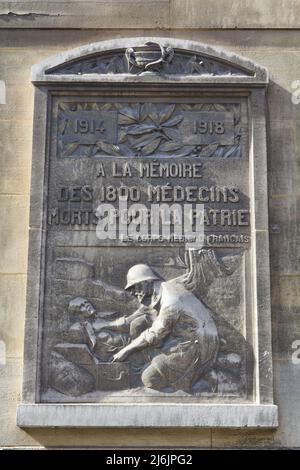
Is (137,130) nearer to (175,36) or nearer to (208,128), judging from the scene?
(208,128)

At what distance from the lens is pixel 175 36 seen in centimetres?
948

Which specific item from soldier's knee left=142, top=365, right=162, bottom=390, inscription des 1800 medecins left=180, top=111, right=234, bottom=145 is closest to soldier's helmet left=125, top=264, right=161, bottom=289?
soldier's knee left=142, top=365, right=162, bottom=390

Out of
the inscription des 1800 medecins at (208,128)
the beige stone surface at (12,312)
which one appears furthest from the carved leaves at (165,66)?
the beige stone surface at (12,312)

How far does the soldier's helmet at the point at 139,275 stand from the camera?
28.2 feet

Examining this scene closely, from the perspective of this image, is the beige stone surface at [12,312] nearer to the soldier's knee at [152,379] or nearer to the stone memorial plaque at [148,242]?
the stone memorial plaque at [148,242]

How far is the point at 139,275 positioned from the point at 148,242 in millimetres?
451

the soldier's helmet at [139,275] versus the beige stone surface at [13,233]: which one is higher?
the beige stone surface at [13,233]

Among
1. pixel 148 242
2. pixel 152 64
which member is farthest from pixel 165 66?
pixel 148 242

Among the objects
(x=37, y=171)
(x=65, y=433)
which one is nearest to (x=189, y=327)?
(x=65, y=433)

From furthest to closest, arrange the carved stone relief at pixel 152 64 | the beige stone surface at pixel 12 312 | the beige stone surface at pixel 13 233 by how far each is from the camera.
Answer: the carved stone relief at pixel 152 64 → the beige stone surface at pixel 13 233 → the beige stone surface at pixel 12 312

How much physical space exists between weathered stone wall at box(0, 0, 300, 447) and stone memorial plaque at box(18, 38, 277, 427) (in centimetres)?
21

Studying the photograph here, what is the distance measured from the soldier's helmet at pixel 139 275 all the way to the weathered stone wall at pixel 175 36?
50.7 inches

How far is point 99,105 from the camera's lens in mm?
9297
